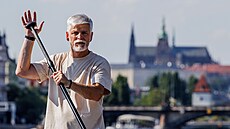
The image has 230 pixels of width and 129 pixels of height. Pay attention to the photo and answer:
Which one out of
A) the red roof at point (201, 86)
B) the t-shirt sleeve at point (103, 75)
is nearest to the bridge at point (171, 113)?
the red roof at point (201, 86)

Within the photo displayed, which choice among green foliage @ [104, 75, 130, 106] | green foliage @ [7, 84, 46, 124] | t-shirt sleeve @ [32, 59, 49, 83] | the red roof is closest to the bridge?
green foliage @ [7, 84, 46, 124]

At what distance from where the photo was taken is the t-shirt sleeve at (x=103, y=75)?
566 centimetres

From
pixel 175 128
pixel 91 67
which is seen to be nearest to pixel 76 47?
pixel 91 67

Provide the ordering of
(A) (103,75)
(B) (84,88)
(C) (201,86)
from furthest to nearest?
(C) (201,86) < (A) (103,75) < (B) (84,88)

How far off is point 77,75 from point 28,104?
3343 inches

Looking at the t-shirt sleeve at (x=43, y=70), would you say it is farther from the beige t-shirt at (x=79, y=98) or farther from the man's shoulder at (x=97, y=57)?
the man's shoulder at (x=97, y=57)

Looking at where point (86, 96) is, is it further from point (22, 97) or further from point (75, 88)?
point (22, 97)

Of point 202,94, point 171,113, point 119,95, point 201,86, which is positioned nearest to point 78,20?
point 171,113

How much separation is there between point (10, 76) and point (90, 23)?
4033 inches

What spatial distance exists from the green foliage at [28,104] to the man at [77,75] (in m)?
78.3

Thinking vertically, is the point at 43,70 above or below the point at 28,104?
above

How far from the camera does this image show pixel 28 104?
90.3 metres

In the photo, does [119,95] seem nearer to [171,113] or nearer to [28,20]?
[171,113]

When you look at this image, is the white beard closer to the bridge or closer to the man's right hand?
the man's right hand
